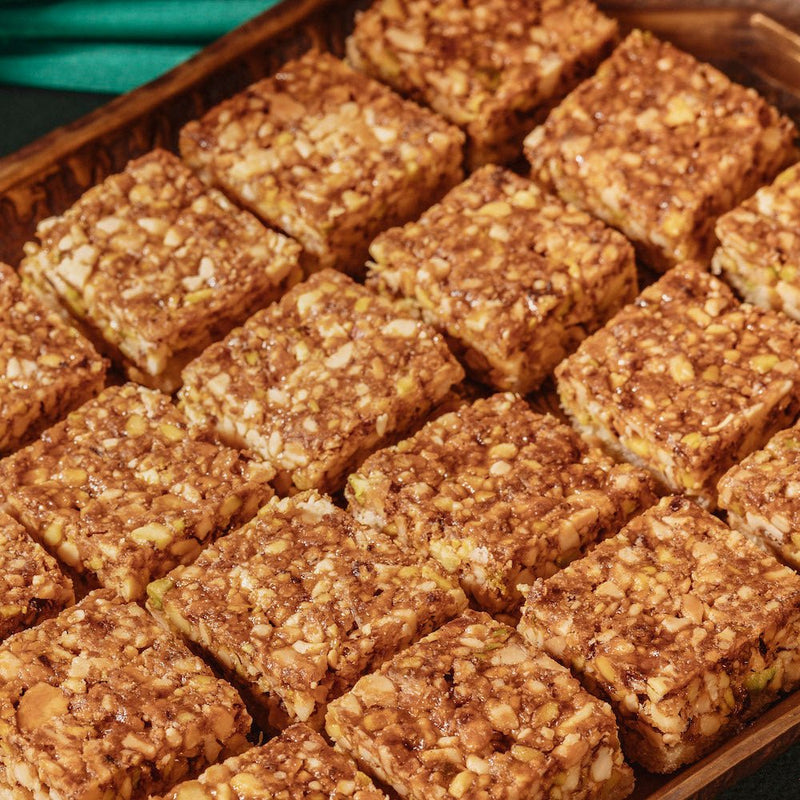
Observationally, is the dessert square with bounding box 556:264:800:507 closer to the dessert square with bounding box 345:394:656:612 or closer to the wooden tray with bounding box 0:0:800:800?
the dessert square with bounding box 345:394:656:612

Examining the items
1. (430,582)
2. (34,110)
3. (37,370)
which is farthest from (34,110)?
(430,582)

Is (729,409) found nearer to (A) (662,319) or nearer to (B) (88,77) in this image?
(A) (662,319)

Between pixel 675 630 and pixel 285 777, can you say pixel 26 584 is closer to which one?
pixel 285 777

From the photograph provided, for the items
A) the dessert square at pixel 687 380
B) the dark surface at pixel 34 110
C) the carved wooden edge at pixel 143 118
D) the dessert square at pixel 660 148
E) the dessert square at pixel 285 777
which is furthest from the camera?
the dark surface at pixel 34 110

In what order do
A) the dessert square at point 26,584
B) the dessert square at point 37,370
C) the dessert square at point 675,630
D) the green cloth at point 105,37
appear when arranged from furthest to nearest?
the green cloth at point 105,37
the dessert square at point 37,370
the dessert square at point 26,584
the dessert square at point 675,630

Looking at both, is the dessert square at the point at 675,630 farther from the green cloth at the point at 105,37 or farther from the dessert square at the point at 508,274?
the green cloth at the point at 105,37

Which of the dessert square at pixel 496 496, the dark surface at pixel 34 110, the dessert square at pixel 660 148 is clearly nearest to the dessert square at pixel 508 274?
the dessert square at pixel 660 148
